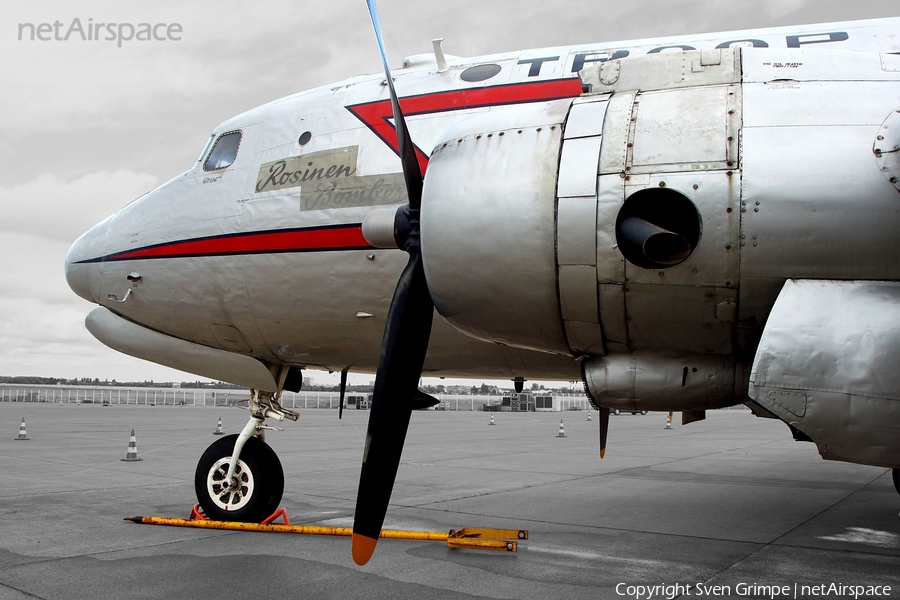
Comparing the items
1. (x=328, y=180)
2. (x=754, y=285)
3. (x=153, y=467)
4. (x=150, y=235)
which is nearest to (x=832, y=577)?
(x=754, y=285)

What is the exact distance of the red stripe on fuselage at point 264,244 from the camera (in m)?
7.48

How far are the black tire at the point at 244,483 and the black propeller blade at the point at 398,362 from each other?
3585 millimetres

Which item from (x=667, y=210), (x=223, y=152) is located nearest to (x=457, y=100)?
(x=223, y=152)

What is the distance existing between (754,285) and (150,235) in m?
7.28

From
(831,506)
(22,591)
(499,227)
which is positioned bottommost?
(22,591)

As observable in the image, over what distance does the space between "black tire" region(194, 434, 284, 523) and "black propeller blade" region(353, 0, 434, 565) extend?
359 cm

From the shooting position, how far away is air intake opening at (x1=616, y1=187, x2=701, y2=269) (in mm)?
3965

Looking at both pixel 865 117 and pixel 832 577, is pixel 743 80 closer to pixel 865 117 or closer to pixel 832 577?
pixel 865 117

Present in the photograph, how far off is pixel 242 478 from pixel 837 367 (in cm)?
685

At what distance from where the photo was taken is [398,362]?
5.37 m

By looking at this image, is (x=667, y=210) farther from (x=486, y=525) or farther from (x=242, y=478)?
(x=242, y=478)

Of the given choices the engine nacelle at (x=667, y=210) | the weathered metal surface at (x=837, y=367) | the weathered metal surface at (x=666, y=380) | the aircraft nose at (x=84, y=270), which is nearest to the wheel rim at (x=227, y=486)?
the aircraft nose at (x=84, y=270)

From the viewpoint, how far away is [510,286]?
444cm

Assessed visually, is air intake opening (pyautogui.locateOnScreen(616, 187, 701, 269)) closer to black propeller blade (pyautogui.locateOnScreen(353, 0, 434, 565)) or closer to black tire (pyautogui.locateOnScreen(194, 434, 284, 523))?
black propeller blade (pyautogui.locateOnScreen(353, 0, 434, 565))
